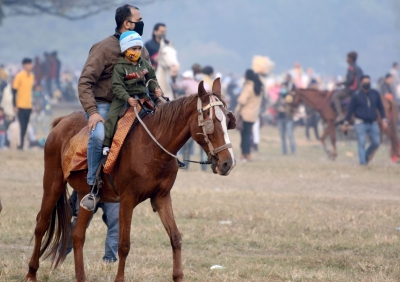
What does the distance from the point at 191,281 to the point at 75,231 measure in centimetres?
115

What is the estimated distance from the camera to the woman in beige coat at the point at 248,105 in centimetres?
1962

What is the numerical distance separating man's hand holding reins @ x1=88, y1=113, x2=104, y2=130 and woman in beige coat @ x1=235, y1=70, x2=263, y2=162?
12520 mm

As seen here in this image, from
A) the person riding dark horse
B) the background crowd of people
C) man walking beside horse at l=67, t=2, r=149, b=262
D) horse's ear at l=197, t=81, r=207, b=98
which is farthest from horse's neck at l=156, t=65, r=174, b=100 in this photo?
horse's ear at l=197, t=81, r=207, b=98

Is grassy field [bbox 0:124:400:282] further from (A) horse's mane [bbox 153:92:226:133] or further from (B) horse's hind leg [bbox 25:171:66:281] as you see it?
(A) horse's mane [bbox 153:92:226:133]

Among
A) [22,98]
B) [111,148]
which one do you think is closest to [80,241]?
[111,148]

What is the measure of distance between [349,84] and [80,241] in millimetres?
14983

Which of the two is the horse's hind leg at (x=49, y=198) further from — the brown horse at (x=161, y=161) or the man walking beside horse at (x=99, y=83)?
the man walking beside horse at (x=99, y=83)

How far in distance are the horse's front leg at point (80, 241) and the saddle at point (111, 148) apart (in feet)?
1.36

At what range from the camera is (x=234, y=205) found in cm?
1246

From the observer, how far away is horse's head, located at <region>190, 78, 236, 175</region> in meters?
6.64

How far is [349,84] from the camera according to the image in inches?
838

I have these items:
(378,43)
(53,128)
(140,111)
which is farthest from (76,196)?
(378,43)

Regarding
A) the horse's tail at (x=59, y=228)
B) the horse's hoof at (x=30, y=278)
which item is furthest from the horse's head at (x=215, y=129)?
the horse's hoof at (x=30, y=278)

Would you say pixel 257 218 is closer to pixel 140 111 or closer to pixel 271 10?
pixel 140 111
